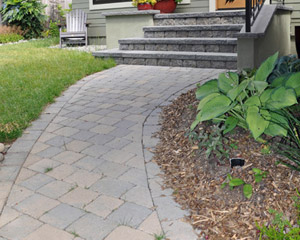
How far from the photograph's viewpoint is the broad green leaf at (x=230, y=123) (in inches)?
103

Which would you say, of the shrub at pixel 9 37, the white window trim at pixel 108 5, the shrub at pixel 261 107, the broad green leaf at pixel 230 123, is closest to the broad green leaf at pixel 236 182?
the shrub at pixel 261 107

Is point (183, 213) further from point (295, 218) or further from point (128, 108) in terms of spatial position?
point (128, 108)

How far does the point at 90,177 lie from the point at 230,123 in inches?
39.9

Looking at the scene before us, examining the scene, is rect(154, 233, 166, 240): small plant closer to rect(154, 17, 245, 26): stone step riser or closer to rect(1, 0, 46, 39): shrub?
rect(154, 17, 245, 26): stone step riser

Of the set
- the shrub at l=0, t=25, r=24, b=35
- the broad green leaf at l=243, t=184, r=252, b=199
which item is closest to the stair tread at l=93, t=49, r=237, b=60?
the broad green leaf at l=243, t=184, r=252, b=199

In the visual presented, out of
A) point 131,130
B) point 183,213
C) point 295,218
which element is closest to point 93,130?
point 131,130

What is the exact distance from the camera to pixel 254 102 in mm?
2504

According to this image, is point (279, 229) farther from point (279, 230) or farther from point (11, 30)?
point (11, 30)

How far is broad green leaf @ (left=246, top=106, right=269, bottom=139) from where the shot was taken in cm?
235

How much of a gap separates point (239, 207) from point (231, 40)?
406cm

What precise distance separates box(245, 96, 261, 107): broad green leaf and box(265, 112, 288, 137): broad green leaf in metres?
0.13

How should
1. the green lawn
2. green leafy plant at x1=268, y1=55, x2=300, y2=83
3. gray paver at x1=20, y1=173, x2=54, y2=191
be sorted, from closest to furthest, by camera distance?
gray paver at x1=20, y1=173, x2=54, y2=191 < green leafy plant at x1=268, y1=55, x2=300, y2=83 < the green lawn

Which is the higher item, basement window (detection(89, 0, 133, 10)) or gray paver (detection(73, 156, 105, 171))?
basement window (detection(89, 0, 133, 10))

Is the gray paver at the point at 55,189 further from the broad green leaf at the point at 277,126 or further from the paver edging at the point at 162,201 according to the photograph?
the broad green leaf at the point at 277,126
